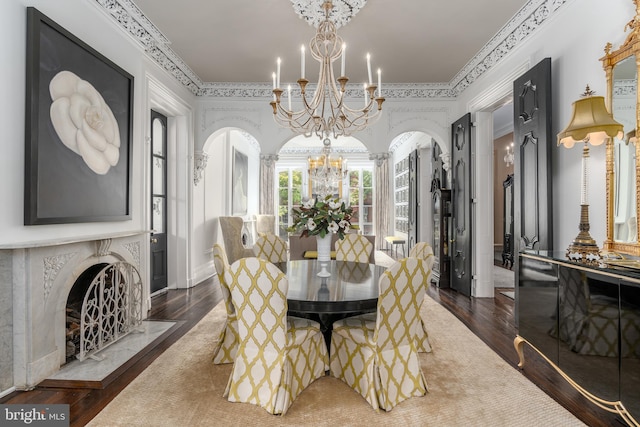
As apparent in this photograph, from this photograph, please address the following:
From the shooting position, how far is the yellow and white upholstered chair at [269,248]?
3.66 metres

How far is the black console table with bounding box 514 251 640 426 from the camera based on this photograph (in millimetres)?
1594

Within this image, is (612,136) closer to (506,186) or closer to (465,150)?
(465,150)

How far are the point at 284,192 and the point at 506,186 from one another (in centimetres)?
600

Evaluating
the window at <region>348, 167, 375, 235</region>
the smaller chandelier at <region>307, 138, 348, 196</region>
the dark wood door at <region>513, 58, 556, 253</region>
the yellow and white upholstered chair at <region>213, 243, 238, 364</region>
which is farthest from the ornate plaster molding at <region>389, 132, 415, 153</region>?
the yellow and white upholstered chair at <region>213, 243, 238, 364</region>

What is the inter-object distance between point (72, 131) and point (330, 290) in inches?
90.8

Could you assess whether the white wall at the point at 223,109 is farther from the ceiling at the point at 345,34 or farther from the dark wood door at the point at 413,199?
the dark wood door at the point at 413,199

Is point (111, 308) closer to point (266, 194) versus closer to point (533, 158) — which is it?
point (533, 158)

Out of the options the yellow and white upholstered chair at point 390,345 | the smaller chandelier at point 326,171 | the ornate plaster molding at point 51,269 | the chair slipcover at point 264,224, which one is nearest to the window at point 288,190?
the smaller chandelier at point 326,171

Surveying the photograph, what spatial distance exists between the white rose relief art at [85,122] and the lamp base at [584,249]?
3.55 metres

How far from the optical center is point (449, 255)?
5.21 metres

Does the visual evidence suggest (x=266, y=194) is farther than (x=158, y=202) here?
Yes

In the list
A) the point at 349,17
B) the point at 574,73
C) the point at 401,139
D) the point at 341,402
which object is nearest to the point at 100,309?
the point at 341,402

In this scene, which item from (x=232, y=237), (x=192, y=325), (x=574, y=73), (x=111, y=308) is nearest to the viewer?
(x=574, y=73)

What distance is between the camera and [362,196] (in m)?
10.4
